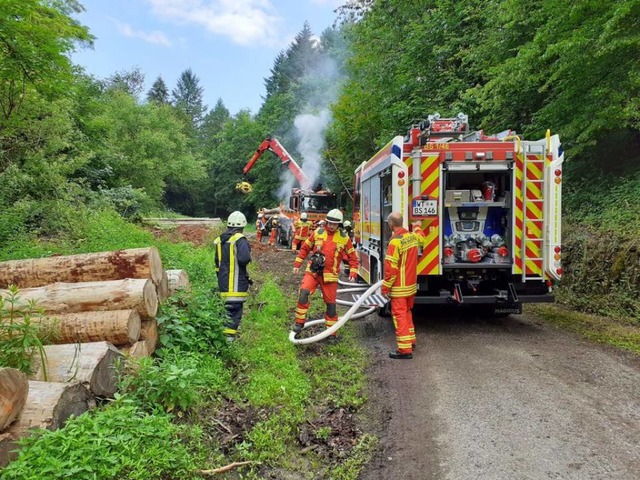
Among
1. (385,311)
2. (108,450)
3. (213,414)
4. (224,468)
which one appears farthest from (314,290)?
(108,450)

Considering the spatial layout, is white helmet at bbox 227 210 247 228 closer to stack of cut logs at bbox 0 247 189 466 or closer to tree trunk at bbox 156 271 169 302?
stack of cut logs at bbox 0 247 189 466

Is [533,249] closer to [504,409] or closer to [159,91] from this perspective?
[504,409]

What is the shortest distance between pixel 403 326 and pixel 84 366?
342 centimetres

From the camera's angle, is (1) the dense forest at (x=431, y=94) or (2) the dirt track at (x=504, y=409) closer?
(2) the dirt track at (x=504, y=409)

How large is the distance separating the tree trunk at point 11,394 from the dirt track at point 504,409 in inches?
87.2

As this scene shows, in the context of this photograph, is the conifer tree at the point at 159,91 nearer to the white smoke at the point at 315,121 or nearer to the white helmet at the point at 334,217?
the white smoke at the point at 315,121

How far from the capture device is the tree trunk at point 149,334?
14.7 ft

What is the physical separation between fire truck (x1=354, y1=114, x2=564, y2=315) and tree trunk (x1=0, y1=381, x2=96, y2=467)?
4.41 meters

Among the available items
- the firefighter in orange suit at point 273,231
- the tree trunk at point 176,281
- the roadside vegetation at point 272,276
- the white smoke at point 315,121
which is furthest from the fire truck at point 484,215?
the white smoke at point 315,121

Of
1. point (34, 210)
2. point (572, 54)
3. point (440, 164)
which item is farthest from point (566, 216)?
point (34, 210)

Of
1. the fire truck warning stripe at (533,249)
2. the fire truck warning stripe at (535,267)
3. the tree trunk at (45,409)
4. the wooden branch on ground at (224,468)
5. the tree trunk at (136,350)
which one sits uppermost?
the fire truck warning stripe at (533,249)

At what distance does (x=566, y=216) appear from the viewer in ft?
30.5

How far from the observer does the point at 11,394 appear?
282 centimetres

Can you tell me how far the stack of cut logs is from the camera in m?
2.96
